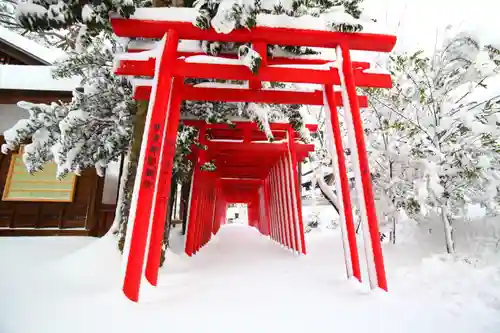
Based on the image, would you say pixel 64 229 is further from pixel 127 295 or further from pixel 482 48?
A: pixel 482 48

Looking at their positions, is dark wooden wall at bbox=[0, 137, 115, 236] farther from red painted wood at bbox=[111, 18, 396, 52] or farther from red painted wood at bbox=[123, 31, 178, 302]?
red painted wood at bbox=[111, 18, 396, 52]

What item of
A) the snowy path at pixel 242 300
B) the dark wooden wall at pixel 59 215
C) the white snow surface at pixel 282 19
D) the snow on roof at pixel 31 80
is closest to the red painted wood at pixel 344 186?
the snowy path at pixel 242 300

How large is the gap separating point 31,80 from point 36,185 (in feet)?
10.6

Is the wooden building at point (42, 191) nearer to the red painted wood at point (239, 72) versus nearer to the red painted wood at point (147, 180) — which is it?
the red painted wood at point (239, 72)

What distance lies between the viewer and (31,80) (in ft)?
30.9

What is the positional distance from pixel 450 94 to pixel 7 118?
39.3ft

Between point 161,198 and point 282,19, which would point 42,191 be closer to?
point 161,198

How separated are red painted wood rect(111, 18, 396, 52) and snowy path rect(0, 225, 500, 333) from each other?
2.42 meters

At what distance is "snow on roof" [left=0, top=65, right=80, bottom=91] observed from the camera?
9.24 meters

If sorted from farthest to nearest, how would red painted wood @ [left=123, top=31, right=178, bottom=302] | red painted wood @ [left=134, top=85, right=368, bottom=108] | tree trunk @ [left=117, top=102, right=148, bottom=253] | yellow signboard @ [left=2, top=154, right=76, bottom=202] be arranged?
yellow signboard @ [left=2, top=154, right=76, bottom=202] → tree trunk @ [left=117, top=102, right=148, bottom=253] → red painted wood @ [left=134, top=85, right=368, bottom=108] → red painted wood @ [left=123, top=31, right=178, bottom=302]


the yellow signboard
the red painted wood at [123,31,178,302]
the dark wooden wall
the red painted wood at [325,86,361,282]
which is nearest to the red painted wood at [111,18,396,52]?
the red painted wood at [123,31,178,302]

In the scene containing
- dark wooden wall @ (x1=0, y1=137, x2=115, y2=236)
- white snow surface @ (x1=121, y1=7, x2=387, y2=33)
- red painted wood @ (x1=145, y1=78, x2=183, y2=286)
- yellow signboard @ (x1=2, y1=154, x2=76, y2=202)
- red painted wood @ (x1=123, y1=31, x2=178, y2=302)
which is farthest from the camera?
yellow signboard @ (x1=2, y1=154, x2=76, y2=202)

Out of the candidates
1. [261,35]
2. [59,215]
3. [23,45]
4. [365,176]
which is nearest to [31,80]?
[23,45]

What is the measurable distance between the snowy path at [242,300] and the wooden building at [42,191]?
551cm
